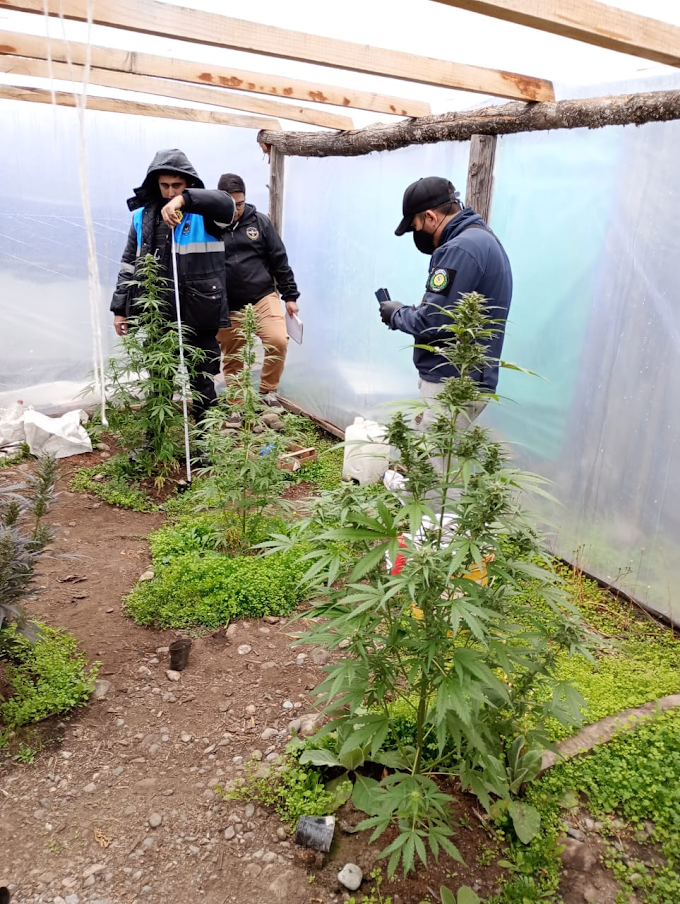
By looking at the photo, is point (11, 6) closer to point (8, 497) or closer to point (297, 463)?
point (8, 497)

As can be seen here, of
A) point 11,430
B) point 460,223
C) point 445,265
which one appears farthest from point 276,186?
point 445,265

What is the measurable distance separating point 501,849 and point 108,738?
5.31 ft

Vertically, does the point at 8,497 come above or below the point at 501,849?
above

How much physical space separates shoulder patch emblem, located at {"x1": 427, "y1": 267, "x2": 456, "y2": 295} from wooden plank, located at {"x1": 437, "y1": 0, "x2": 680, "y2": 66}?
1159mm

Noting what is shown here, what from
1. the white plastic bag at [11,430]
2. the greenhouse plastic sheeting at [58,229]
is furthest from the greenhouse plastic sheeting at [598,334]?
the white plastic bag at [11,430]

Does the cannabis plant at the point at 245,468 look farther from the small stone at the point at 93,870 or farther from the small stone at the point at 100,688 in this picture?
the small stone at the point at 93,870

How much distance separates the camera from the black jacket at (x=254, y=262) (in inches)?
237

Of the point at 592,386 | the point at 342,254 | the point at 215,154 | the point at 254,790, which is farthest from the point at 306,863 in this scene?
the point at 215,154

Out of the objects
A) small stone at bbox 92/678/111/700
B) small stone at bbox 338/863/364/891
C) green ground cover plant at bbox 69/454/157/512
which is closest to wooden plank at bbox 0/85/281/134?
green ground cover plant at bbox 69/454/157/512

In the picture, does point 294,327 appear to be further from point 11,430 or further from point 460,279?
point 460,279

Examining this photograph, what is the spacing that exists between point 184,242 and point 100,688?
3256 mm

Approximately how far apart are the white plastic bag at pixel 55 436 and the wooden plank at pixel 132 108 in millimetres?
2687

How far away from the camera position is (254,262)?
6.18m

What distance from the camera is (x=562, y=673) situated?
3.25 m
